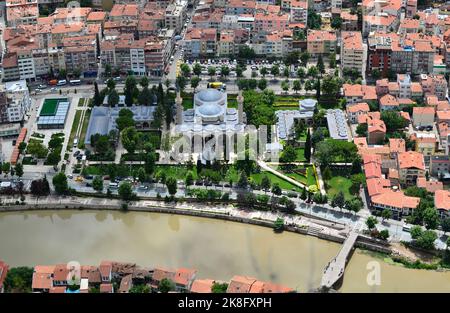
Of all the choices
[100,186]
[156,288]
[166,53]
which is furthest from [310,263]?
[166,53]

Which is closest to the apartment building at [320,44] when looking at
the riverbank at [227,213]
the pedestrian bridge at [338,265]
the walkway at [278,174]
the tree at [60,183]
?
the walkway at [278,174]

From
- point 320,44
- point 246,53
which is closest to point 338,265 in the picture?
point 246,53

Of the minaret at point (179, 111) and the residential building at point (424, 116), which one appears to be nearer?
the residential building at point (424, 116)

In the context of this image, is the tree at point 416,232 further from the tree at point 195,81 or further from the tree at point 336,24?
the tree at point 336,24

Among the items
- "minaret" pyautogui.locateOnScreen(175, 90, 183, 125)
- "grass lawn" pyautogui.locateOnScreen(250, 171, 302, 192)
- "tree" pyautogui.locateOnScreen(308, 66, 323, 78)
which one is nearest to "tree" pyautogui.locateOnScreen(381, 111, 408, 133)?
"tree" pyautogui.locateOnScreen(308, 66, 323, 78)

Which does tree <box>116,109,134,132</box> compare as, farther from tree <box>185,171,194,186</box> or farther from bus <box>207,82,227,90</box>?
bus <box>207,82,227,90</box>
